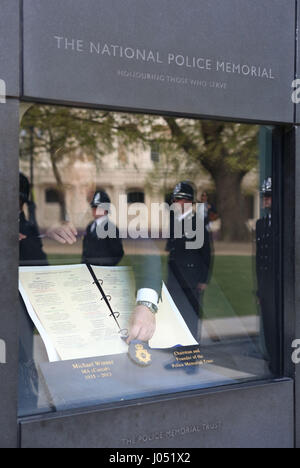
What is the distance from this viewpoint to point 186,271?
159 inches

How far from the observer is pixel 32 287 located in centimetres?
340

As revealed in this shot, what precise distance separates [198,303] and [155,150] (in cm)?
183

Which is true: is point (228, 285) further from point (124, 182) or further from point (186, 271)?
point (186, 271)

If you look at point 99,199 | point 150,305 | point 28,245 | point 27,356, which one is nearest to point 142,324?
point 150,305

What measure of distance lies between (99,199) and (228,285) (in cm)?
214

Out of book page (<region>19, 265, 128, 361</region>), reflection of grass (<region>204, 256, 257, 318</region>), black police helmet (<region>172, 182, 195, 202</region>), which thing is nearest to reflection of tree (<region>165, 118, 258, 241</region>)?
reflection of grass (<region>204, 256, 257, 318</region>)

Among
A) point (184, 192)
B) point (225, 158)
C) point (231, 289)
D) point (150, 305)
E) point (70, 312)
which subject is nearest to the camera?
point (70, 312)

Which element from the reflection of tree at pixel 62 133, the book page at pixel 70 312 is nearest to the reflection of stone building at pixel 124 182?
the reflection of tree at pixel 62 133

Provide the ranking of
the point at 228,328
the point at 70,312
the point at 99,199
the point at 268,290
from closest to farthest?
the point at 70,312
the point at 268,290
the point at 99,199
the point at 228,328

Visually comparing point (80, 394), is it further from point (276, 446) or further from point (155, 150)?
point (155, 150)

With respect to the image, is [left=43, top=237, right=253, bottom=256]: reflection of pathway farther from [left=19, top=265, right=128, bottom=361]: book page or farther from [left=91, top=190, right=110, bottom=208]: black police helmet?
[left=91, top=190, right=110, bottom=208]: black police helmet

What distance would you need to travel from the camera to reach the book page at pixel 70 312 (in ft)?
11.1

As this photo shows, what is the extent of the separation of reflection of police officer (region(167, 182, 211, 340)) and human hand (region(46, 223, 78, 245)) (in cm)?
67

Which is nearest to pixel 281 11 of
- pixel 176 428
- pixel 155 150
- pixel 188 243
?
pixel 188 243
